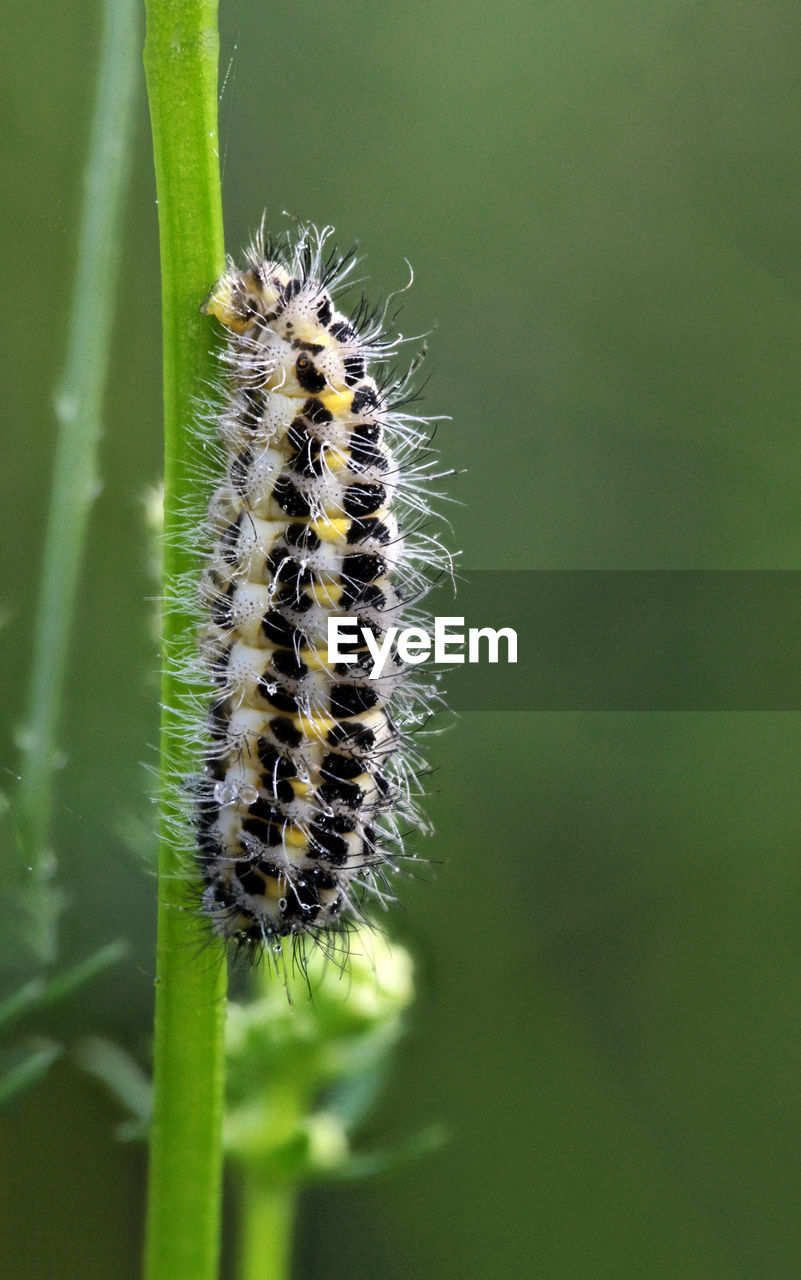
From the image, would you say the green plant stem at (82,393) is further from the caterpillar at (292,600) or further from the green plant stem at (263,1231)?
the green plant stem at (263,1231)

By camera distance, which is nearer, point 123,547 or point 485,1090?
point 123,547

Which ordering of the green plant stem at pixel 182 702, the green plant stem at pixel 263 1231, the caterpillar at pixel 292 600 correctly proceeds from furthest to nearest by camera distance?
the green plant stem at pixel 263 1231 → the caterpillar at pixel 292 600 → the green plant stem at pixel 182 702

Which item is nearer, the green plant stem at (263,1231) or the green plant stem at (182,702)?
the green plant stem at (182,702)

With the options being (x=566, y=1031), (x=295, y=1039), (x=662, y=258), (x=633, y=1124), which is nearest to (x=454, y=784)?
(x=566, y=1031)

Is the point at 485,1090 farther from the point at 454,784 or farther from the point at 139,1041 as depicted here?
the point at 139,1041

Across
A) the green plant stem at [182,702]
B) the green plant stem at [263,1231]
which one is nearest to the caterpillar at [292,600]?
the green plant stem at [182,702]

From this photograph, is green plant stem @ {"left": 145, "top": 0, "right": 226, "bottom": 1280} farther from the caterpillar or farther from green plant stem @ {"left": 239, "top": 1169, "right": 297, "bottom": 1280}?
green plant stem @ {"left": 239, "top": 1169, "right": 297, "bottom": 1280}
